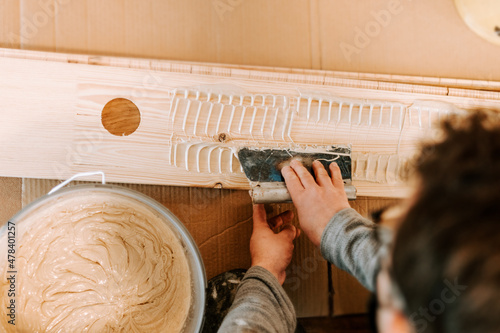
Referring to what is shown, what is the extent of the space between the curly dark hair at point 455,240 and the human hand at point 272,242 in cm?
38

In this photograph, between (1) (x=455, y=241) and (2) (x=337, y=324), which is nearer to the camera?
(1) (x=455, y=241)

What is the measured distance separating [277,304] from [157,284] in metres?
0.25

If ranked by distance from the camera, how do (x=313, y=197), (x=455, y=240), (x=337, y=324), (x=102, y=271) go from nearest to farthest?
1. (x=455, y=240)
2. (x=102, y=271)
3. (x=313, y=197)
4. (x=337, y=324)

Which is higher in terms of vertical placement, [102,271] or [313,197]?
[313,197]

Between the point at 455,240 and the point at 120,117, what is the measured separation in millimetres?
720

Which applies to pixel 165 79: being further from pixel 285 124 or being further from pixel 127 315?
pixel 127 315

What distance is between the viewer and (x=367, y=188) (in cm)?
93

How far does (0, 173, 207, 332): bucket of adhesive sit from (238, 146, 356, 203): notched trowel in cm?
22

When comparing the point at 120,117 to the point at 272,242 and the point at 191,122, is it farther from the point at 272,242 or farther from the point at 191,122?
the point at 272,242

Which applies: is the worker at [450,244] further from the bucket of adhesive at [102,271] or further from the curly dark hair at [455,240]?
the bucket of adhesive at [102,271]

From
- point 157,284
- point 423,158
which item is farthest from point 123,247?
point 423,158

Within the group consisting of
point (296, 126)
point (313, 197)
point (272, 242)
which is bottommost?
point (272, 242)

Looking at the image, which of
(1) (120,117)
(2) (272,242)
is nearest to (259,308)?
(2) (272,242)

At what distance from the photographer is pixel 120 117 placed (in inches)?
33.6
